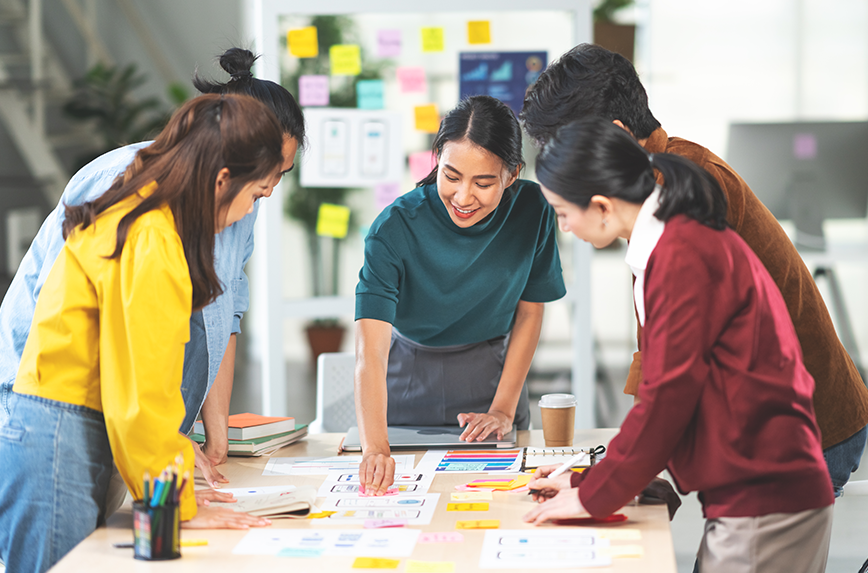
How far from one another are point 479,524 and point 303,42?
247 centimetres

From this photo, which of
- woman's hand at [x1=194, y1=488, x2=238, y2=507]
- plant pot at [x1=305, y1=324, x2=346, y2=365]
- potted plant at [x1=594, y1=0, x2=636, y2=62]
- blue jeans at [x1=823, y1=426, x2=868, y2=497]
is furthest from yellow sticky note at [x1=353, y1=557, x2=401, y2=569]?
plant pot at [x1=305, y1=324, x2=346, y2=365]

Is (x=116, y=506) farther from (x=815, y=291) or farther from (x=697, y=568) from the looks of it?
(x=815, y=291)

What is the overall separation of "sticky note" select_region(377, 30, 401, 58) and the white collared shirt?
7.56 ft

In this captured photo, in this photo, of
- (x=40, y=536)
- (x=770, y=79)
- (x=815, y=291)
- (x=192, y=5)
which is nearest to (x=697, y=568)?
(x=815, y=291)

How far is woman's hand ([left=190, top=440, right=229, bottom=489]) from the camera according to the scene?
159 centimetres

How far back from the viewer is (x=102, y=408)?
51.1 inches

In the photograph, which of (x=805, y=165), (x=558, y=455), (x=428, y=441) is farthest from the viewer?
(x=805, y=165)

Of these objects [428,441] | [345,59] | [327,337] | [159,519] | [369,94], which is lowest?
[327,337]

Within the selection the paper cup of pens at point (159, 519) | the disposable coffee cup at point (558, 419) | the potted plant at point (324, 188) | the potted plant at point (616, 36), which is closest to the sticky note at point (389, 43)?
the potted plant at point (324, 188)

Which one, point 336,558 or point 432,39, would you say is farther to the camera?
point 432,39

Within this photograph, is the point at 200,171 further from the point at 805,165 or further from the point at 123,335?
the point at 805,165

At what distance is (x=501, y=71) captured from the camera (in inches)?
133

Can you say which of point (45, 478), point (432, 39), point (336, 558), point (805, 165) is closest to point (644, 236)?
point (336, 558)

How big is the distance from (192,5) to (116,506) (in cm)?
525
